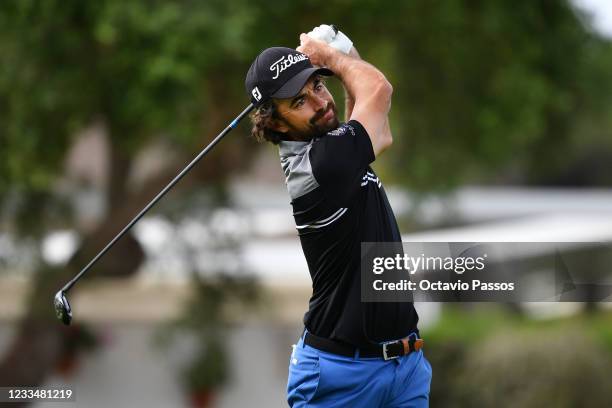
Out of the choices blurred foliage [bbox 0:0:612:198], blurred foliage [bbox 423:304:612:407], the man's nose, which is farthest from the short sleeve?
blurred foliage [bbox 423:304:612:407]

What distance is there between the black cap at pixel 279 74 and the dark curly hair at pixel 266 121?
0.04 meters

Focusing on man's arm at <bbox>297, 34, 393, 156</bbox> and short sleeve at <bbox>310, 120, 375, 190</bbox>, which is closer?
short sleeve at <bbox>310, 120, 375, 190</bbox>

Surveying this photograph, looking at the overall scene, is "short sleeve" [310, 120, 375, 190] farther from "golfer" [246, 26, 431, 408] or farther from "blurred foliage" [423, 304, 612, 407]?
"blurred foliage" [423, 304, 612, 407]

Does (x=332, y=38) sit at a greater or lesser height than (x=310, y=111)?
greater

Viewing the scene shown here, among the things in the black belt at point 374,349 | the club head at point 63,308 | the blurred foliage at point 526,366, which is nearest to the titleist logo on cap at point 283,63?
A: the black belt at point 374,349

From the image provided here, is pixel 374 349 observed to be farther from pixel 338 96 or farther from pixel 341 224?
pixel 338 96

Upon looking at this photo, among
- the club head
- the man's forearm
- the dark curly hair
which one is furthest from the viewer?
the club head

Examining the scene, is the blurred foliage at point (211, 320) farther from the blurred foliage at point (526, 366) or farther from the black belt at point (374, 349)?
the black belt at point (374, 349)

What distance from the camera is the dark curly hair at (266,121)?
3900 mm

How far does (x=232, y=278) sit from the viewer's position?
13.3 meters

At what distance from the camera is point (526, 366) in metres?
10.0

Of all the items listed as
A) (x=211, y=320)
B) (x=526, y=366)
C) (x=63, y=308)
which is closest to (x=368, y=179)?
(x=63, y=308)

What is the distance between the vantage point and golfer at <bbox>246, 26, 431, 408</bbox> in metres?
3.76

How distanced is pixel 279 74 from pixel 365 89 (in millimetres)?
319
